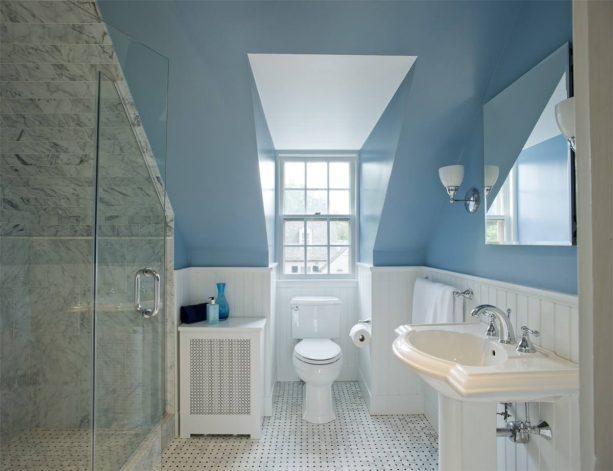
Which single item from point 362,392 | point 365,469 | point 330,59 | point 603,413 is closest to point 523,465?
point 365,469

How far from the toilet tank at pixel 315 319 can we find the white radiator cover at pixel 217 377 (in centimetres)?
60

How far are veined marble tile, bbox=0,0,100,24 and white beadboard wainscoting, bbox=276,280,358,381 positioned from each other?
2.25 meters

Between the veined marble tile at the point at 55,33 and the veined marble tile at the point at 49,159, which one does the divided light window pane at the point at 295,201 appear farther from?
the veined marble tile at the point at 55,33

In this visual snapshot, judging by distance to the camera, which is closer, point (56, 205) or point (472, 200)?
point (472, 200)

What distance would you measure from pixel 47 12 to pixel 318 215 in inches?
89.1

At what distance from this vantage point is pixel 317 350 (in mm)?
2416

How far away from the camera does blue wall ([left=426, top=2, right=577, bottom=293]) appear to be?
1243 mm

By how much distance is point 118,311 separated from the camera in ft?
5.32

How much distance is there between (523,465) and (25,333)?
2.67 meters

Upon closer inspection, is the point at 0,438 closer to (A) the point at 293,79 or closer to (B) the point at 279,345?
(B) the point at 279,345

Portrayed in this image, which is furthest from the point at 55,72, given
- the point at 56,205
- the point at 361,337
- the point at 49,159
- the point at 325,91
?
the point at 361,337

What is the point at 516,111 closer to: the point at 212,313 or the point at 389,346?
the point at 389,346

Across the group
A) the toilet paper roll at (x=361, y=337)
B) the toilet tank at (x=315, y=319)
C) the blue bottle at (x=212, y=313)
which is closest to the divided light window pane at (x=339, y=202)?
the toilet tank at (x=315, y=319)

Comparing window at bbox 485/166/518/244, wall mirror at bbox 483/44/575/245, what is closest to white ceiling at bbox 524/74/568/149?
wall mirror at bbox 483/44/575/245
